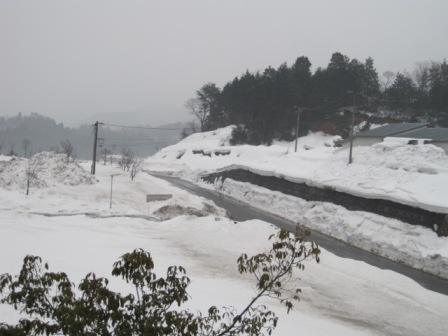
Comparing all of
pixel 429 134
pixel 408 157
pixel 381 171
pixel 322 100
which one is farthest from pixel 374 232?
pixel 322 100

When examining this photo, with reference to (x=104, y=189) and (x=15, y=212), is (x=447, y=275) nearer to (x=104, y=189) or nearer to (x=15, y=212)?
(x=15, y=212)

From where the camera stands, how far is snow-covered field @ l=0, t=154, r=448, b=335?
9.28 m

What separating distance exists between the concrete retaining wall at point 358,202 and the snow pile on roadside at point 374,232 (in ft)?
1.14

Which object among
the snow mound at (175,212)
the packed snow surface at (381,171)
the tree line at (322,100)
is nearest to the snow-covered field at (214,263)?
the snow mound at (175,212)

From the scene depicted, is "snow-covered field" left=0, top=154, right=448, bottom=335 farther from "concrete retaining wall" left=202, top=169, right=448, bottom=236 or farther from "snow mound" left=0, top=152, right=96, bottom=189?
"concrete retaining wall" left=202, top=169, right=448, bottom=236

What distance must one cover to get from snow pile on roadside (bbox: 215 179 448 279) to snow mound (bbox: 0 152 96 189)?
14.5 m

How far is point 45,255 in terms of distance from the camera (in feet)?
36.1

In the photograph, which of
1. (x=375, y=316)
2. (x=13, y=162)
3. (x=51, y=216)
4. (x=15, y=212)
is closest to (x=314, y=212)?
(x=375, y=316)

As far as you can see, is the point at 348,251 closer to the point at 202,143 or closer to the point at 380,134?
the point at 380,134

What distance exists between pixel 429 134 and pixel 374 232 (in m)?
17.5

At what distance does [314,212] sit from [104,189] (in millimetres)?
14629

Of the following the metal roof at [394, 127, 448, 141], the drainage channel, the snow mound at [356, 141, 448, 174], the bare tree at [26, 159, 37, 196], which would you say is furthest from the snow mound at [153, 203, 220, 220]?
the metal roof at [394, 127, 448, 141]

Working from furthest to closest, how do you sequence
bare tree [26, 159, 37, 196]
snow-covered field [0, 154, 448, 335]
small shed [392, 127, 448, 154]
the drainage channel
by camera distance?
small shed [392, 127, 448, 154] < bare tree [26, 159, 37, 196] < the drainage channel < snow-covered field [0, 154, 448, 335]

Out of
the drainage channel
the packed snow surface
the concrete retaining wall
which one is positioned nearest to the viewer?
the drainage channel
